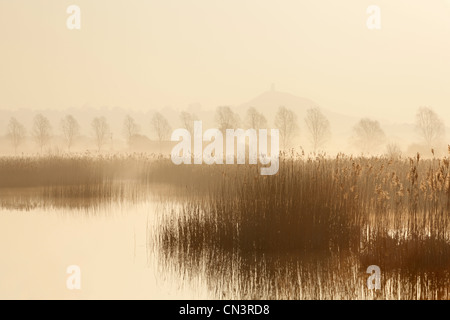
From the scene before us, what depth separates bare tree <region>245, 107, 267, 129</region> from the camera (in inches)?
1637

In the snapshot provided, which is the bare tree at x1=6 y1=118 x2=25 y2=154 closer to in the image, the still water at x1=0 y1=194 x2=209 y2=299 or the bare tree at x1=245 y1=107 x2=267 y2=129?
the bare tree at x1=245 y1=107 x2=267 y2=129

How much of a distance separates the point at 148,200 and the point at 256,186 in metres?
5.55

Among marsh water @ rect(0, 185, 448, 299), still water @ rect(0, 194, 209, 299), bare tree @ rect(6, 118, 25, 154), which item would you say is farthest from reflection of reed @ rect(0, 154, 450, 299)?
bare tree @ rect(6, 118, 25, 154)

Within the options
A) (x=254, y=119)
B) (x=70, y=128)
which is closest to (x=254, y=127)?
(x=254, y=119)

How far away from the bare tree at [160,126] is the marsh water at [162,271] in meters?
39.6

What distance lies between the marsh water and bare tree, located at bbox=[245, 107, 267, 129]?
33473 mm

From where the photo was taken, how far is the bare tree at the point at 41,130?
49000 mm

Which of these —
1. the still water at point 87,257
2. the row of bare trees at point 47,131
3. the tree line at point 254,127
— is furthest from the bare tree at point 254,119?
the still water at point 87,257

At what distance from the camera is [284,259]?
588 cm

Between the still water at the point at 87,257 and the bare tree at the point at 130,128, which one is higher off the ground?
the bare tree at the point at 130,128

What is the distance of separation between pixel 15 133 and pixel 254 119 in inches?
948

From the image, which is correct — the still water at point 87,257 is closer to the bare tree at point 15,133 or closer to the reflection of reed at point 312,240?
the reflection of reed at point 312,240

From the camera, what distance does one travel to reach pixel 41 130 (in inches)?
1929
